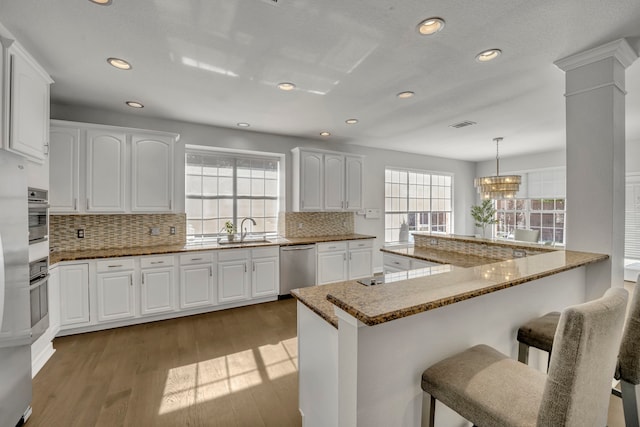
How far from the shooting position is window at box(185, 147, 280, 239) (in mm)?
4266

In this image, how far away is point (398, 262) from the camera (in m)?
3.38

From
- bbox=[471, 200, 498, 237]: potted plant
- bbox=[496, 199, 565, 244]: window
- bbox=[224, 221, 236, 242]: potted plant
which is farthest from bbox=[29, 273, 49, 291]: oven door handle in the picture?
bbox=[496, 199, 565, 244]: window

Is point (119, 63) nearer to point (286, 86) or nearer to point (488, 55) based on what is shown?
point (286, 86)

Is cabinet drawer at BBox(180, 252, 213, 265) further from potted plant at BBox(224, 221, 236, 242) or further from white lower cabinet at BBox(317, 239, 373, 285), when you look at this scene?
white lower cabinet at BBox(317, 239, 373, 285)

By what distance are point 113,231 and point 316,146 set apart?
3312 millimetres

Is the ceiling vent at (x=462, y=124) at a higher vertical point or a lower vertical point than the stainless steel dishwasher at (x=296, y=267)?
higher

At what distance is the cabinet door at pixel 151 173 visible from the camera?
3.37 metres

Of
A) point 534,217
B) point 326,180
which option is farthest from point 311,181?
point 534,217

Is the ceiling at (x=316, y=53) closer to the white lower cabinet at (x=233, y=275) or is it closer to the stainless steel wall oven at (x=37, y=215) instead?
the stainless steel wall oven at (x=37, y=215)

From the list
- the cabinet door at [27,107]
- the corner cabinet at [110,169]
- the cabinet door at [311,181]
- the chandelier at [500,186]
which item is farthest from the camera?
the cabinet door at [311,181]

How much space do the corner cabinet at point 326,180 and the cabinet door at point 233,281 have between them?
1.33 meters

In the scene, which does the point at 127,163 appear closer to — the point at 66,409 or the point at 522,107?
the point at 66,409

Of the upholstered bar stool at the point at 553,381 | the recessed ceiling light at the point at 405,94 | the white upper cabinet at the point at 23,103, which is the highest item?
the recessed ceiling light at the point at 405,94

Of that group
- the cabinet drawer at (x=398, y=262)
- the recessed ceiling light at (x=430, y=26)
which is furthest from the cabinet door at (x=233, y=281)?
the recessed ceiling light at (x=430, y=26)
